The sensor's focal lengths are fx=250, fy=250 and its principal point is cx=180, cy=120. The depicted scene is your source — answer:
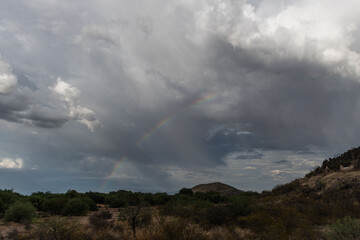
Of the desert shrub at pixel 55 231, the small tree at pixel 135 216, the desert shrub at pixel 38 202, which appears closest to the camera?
the desert shrub at pixel 55 231

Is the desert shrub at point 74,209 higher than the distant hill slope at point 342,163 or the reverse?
the reverse

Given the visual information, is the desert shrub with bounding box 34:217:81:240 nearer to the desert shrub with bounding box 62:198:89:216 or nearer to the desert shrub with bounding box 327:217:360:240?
the desert shrub with bounding box 327:217:360:240

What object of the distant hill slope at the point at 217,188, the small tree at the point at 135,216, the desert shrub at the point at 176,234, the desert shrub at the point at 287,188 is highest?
the distant hill slope at the point at 217,188

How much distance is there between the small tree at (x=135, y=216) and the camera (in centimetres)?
1939

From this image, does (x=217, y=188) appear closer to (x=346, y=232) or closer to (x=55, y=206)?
(x=55, y=206)

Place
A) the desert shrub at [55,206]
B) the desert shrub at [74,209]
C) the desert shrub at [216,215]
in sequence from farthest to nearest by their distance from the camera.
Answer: the desert shrub at [55,206] → the desert shrub at [74,209] → the desert shrub at [216,215]

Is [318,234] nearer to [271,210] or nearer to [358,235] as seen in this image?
[358,235]

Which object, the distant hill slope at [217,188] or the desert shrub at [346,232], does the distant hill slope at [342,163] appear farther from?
the distant hill slope at [217,188]

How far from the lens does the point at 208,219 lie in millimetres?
21938

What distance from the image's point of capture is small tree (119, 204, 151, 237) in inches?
763

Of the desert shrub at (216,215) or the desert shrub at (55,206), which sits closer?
the desert shrub at (216,215)

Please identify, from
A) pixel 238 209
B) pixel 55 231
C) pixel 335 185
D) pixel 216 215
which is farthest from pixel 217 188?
pixel 55 231

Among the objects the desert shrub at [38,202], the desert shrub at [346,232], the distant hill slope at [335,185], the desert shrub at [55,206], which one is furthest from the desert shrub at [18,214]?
the distant hill slope at [335,185]

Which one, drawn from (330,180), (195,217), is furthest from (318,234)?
(330,180)
